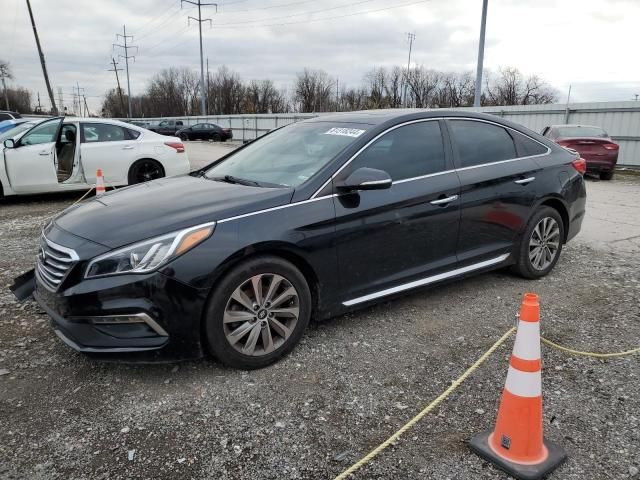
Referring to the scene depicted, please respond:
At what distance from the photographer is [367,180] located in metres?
3.39

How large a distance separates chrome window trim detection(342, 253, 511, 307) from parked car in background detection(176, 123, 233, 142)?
1349 inches

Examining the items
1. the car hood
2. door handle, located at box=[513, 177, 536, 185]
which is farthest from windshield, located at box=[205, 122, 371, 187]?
door handle, located at box=[513, 177, 536, 185]

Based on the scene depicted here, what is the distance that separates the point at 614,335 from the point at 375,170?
2.24 meters

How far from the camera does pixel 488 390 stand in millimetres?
3072

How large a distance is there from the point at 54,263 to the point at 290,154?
187 cm

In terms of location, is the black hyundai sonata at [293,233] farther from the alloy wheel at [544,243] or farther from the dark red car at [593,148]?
the dark red car at [593,148]

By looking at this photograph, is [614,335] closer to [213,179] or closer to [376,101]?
[213,179]

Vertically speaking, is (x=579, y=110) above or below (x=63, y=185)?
above

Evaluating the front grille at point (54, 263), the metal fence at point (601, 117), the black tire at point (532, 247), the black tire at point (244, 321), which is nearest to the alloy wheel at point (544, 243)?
the black tire at point (532, 247)

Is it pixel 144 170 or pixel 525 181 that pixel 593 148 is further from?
pixel 144 170

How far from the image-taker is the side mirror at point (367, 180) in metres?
3.38

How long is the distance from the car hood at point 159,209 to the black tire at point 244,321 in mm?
362

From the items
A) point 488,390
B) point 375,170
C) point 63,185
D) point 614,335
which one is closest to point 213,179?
point 375,170

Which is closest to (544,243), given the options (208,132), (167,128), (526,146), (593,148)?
(526,146)
